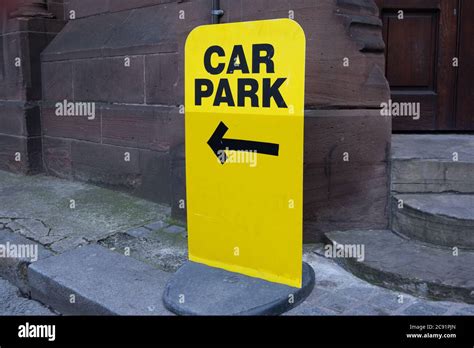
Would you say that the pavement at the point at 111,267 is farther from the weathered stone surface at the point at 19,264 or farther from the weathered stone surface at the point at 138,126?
the weathered stone surface at the point at 138,126

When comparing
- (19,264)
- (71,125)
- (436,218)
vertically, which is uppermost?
(71,125)

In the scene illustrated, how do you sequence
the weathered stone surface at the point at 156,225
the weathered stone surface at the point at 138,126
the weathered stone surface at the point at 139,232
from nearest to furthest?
the weathered stone surface at the point at 139,232 → the weathered stone surface at the point at 156,225 → the weathered stone surface at the point at 138,126

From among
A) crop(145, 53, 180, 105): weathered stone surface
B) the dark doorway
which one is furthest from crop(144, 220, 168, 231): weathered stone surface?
the dark doorway

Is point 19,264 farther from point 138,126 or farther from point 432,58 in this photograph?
point 432,58

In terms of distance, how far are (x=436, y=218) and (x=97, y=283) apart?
2.19 meters

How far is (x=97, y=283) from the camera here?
3312mm

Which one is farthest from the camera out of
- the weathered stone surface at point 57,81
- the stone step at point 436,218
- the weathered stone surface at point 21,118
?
the weathered stone surface at point 21,118

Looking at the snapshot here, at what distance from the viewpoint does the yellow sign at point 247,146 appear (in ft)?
9.13

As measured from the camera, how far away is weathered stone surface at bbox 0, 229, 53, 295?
376 cm

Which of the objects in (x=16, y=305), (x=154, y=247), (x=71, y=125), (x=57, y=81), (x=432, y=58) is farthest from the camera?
(x=57, y=81)

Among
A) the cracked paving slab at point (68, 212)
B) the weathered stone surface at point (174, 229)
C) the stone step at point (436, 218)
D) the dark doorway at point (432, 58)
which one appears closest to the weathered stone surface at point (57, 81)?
the cracked paving slab at point (68, 212)

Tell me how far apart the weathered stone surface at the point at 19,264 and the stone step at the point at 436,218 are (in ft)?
8.27

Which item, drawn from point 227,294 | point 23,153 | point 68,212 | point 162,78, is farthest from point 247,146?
point 23,153
